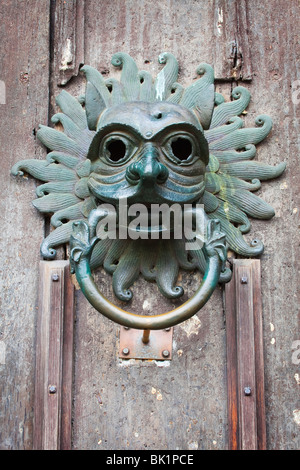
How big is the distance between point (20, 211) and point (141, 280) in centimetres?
27

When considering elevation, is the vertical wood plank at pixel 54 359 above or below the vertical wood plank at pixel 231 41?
below

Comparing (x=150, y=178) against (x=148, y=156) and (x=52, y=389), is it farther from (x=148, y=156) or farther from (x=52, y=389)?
(x=52, y=389)

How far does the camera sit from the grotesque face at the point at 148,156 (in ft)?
3.49

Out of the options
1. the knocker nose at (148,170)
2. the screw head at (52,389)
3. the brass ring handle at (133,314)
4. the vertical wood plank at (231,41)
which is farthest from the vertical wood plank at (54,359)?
the vertical wood plank at (231,41)

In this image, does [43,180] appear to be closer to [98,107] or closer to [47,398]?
[98,107]

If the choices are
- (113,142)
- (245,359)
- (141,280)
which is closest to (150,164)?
(113,142)

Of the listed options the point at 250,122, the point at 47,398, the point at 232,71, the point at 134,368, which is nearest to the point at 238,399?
the point at 134,368

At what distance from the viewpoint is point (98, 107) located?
1.14 metres

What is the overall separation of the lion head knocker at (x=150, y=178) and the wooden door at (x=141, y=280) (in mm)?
32

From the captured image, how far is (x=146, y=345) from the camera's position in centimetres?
118

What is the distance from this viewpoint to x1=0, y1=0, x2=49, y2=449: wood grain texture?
1.16 meters

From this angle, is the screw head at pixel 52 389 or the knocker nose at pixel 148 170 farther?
the screw head at pixel 52 389

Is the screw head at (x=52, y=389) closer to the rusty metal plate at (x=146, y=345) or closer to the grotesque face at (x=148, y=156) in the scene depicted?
the rusty metal plate at (x=146, y=345)
